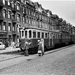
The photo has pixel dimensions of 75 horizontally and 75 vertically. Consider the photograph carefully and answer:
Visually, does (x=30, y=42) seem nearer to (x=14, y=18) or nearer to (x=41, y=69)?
(x=41, y=69)

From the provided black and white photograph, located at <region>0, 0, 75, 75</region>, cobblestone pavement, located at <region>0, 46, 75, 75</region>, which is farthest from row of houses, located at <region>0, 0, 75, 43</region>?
cobblestone pavement, located at <region>0, 46, 75, 75</region>

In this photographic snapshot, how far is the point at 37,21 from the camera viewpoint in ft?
161

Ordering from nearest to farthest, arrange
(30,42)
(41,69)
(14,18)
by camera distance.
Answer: (41,69) → (30,42) → (14,18)

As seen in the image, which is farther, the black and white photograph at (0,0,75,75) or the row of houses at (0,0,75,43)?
the row of houses at (0,0,75,43)

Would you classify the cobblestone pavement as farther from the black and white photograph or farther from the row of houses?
the row of houses

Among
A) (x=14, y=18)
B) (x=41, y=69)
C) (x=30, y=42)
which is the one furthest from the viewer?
(x=14, y=18)

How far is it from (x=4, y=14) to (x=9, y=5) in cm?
310

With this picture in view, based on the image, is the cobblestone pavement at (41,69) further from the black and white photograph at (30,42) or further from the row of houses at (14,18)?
the row of houses at (14,18)

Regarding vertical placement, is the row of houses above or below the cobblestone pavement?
above

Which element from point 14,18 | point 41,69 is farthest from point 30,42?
point 14,18

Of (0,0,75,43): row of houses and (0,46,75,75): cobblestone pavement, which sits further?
(0,0,75,43): row of houses

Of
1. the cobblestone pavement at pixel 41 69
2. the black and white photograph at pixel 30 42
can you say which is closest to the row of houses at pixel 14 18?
the black and white photograph at pixel 30 42

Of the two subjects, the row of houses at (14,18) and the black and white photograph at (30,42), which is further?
the row of houses at (14,18)

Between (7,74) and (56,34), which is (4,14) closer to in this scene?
(56,34)
